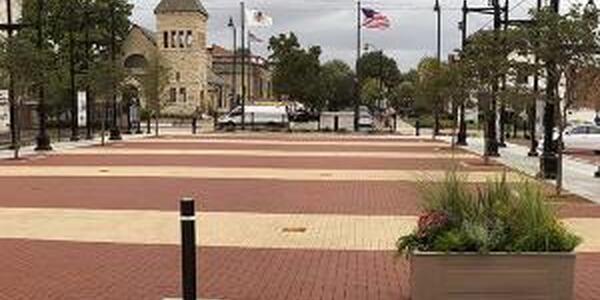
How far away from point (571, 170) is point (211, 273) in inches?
842

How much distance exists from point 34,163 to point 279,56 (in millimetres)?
76162

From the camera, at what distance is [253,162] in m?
34.4

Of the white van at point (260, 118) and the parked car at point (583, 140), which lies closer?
the parked car at point (583, 140)

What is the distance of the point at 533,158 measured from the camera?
38281 millimetres

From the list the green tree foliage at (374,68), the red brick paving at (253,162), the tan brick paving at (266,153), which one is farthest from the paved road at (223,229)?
the green tree foliage at (374,68)

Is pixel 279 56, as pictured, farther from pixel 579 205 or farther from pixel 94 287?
pixel 94 287

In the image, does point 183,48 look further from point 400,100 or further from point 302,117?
point 400,100

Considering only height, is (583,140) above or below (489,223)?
below

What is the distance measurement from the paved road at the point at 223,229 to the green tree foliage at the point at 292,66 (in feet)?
248

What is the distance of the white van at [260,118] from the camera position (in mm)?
79625

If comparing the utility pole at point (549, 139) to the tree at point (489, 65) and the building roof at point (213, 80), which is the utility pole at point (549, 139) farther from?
the building roof at point (213, 80)

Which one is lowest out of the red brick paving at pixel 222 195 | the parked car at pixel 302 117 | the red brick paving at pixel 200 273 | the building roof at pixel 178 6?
the parked car at pixel 302 117

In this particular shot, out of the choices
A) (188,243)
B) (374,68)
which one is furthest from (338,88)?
(188,243)

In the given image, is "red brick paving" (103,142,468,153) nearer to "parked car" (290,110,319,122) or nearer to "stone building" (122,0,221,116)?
"parked car" (290,110,319,122)
